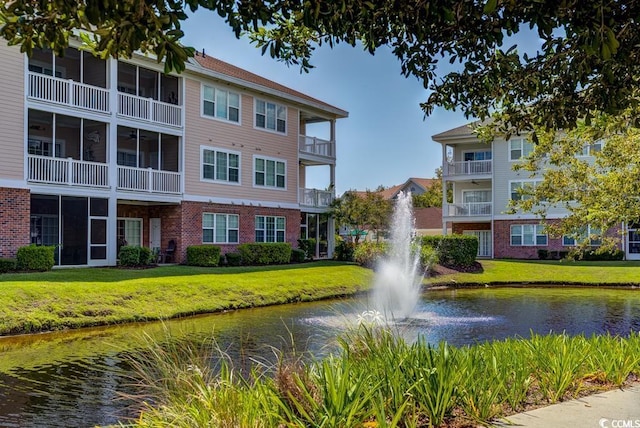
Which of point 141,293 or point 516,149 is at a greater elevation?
point 516,149

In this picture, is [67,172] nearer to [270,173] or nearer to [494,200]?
[270,173]

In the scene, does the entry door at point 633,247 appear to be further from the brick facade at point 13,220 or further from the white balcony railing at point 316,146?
the brick facade at point 13,220

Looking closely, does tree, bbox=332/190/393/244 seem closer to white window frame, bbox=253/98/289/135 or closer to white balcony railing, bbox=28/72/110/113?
white window frame, bbox=253/98/289/135

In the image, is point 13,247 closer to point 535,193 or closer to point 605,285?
point 535,193

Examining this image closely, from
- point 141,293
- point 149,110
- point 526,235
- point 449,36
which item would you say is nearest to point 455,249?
point 526,235

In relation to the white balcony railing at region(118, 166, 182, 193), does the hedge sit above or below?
below

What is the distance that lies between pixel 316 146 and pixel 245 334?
23.9 metres

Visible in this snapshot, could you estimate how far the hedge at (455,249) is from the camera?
3212 cm

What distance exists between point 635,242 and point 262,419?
41.0 meters

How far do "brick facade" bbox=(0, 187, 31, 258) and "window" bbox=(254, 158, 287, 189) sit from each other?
42.5 feet

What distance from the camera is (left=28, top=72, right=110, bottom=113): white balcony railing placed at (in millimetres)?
22328

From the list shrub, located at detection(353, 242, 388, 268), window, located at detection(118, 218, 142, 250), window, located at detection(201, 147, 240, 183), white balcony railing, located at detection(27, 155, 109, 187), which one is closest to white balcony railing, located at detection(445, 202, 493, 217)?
shrub, located at detection(353, 242, 388, 268)

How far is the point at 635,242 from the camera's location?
39.6m

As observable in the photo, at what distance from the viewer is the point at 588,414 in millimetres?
5406
